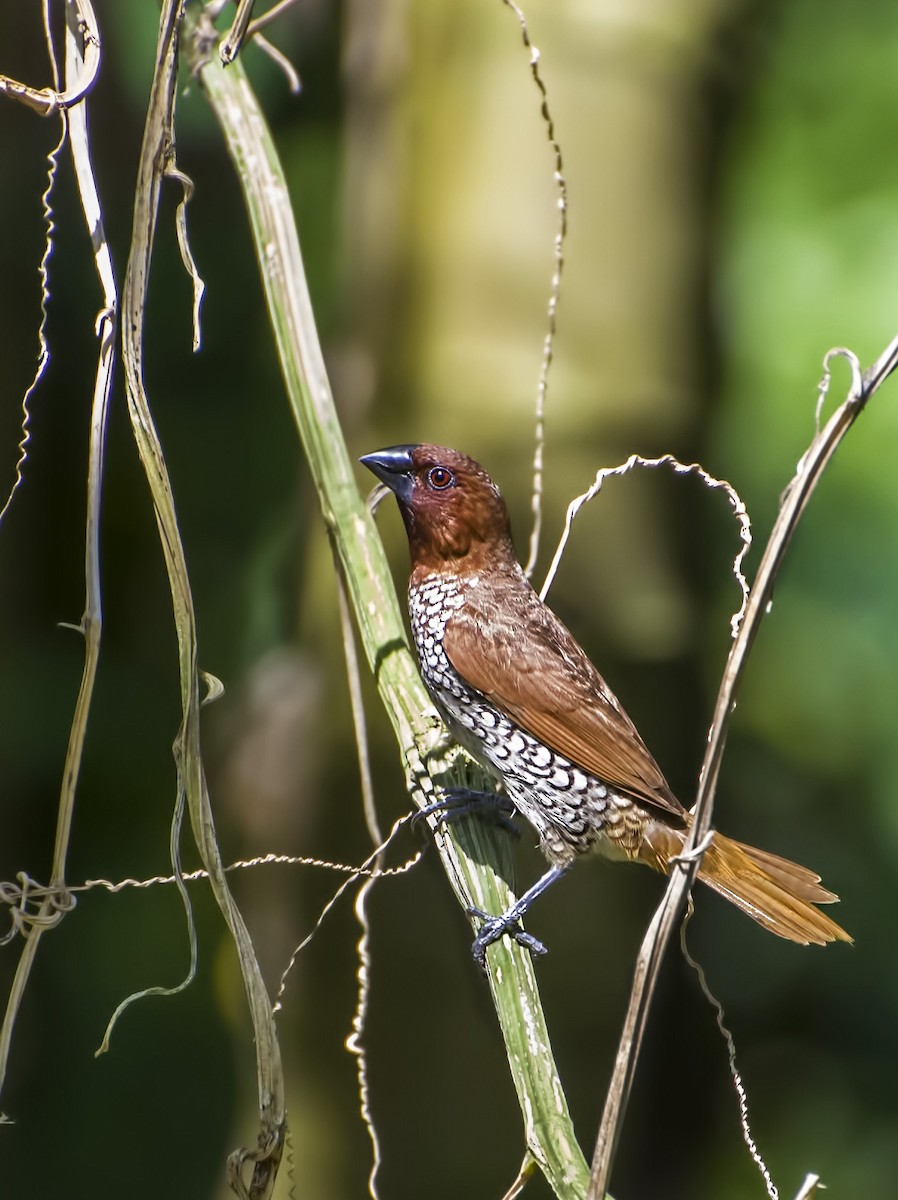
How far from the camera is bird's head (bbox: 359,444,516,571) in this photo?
264 cm

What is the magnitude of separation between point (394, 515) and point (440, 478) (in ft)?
5.30

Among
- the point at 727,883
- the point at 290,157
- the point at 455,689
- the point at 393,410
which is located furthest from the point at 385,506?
the point at 727,883

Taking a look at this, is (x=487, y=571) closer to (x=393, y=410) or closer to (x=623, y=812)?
(x=623, y=812)

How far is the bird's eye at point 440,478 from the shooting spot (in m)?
2.64

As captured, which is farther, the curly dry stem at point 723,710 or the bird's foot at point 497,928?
the bird's foot at point 497,928

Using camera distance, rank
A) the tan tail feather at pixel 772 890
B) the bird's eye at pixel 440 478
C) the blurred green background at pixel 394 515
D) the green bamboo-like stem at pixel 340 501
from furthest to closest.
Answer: the blurred green background at pixel 394 515, the bird's eye at pixel 440 478, the tan tail feather at pixel 772 890, the green bamboo-like stem at pixel 340 501

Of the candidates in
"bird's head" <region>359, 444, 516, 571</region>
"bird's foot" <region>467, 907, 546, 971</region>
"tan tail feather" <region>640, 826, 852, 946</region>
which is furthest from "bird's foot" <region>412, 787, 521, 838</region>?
"bird's head" <region>359, 444, 516, 571</region>

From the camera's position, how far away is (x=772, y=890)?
2.30 meters

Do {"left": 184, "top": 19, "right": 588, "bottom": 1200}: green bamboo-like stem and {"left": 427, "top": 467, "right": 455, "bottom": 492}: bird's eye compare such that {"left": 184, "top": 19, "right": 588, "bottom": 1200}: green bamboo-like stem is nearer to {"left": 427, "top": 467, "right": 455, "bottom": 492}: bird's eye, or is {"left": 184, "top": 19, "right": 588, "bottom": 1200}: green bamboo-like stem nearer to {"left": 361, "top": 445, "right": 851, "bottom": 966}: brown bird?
{"left": 361, "top": 445, "right": 851, "bottom": 966}: brown bird

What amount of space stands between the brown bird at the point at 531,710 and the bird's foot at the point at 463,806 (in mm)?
189

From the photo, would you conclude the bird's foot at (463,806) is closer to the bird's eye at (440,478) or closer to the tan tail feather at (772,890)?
the tan tail feather at (772,890)

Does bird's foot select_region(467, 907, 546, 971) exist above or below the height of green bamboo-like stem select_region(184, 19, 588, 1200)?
below

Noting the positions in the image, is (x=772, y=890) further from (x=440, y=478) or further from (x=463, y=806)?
(x=440, y=478)

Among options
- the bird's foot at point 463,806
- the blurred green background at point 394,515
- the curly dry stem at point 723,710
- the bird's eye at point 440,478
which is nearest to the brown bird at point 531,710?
the bird's eye at point 440,478
